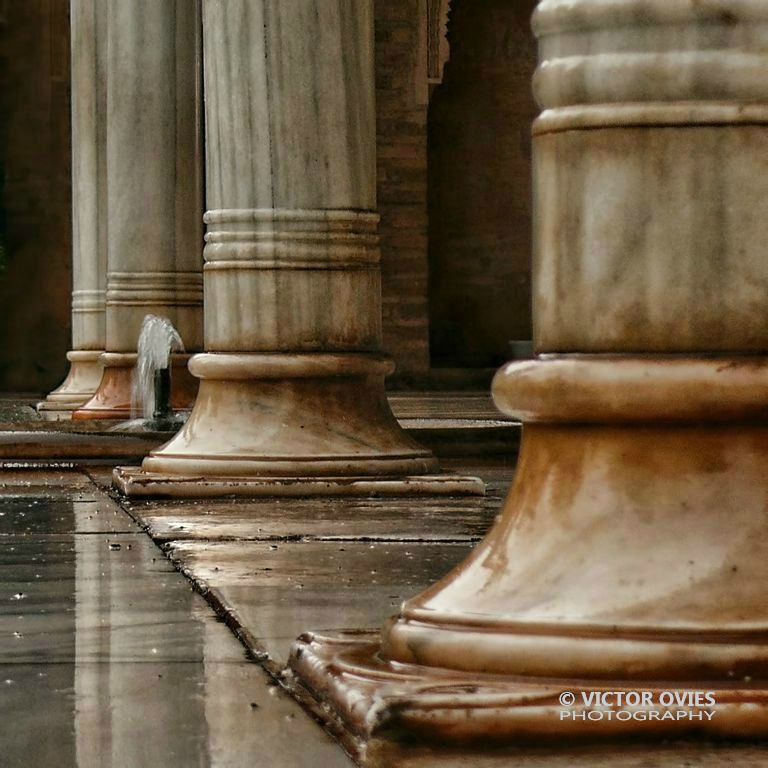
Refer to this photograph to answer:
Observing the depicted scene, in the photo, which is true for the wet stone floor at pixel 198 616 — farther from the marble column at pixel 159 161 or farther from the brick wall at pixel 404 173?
the brick wall at pixel 404 173

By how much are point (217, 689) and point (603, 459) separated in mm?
531

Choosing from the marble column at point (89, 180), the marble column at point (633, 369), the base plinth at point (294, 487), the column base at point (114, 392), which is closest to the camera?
the marble column at point (633, 369)

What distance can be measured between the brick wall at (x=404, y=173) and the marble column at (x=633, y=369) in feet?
62.8

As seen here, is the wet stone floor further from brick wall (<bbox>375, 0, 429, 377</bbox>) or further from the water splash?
brick wall (<bbox>375, 0, 429, 377</bbox>)

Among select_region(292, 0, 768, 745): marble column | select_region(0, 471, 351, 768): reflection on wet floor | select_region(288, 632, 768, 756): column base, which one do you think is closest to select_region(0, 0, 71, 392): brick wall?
select_region(0, 471, 351, 768): reflection on wet floor

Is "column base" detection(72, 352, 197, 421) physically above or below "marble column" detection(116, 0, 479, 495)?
below

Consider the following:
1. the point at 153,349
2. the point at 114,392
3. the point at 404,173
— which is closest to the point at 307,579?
the point at 153,349

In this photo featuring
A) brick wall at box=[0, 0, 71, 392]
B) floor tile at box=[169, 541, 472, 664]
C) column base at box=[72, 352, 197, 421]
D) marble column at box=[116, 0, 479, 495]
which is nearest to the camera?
floor tile at box=[169, 541, 472, 664]

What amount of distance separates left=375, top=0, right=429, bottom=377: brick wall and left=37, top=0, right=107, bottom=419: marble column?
7.88 m

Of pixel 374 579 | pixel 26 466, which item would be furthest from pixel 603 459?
pixel 26 466

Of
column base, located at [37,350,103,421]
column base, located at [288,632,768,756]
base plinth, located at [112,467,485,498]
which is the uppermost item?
column base, located at [288,632,768,756]

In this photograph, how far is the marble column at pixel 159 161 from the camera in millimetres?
9914

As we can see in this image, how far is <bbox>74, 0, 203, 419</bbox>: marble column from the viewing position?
991 centimetres

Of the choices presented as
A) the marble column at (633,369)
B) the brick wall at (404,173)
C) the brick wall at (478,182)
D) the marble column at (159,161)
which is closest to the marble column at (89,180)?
the marble column at (159,161)
